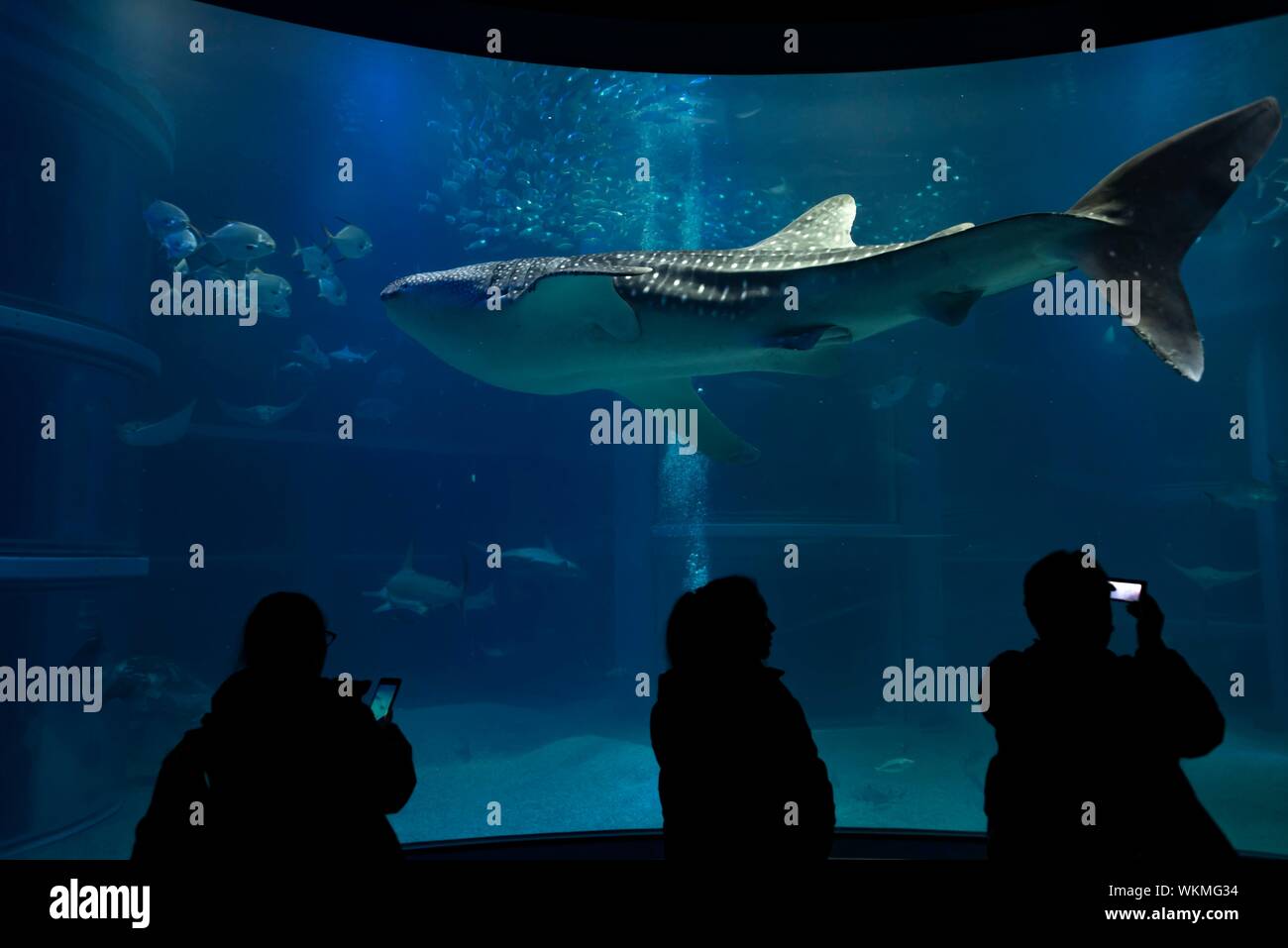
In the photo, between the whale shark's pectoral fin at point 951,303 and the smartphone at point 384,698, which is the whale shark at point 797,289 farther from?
the smartphone at point 384,698

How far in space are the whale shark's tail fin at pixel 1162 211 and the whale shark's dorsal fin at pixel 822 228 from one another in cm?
159

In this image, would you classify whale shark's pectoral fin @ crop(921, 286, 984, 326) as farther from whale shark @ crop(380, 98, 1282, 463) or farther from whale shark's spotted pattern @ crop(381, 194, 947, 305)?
whale shark's spotted pattern @ crop(381, 194, 947, 305)

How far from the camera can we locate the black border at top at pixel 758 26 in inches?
179

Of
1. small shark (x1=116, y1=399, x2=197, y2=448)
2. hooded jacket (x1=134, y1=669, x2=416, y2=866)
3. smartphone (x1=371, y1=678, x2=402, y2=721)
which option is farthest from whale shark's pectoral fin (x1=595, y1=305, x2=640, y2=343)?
small shark (x1=116, y1=399, x2=197, y2=448)

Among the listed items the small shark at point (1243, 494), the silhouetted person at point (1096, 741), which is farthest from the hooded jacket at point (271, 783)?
the small shark at point (1243, 494)

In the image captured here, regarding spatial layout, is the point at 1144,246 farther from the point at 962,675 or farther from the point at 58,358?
the point at 962,675

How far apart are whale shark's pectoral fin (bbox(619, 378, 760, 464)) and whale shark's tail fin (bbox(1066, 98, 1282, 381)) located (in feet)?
8.06

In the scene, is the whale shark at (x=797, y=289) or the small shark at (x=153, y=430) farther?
the small shark at (x=153, y=430)

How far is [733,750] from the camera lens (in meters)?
1.89

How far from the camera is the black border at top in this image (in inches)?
179

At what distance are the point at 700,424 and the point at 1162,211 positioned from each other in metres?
2.85

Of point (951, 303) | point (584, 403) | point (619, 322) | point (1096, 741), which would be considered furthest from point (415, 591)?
point (584, 403)
